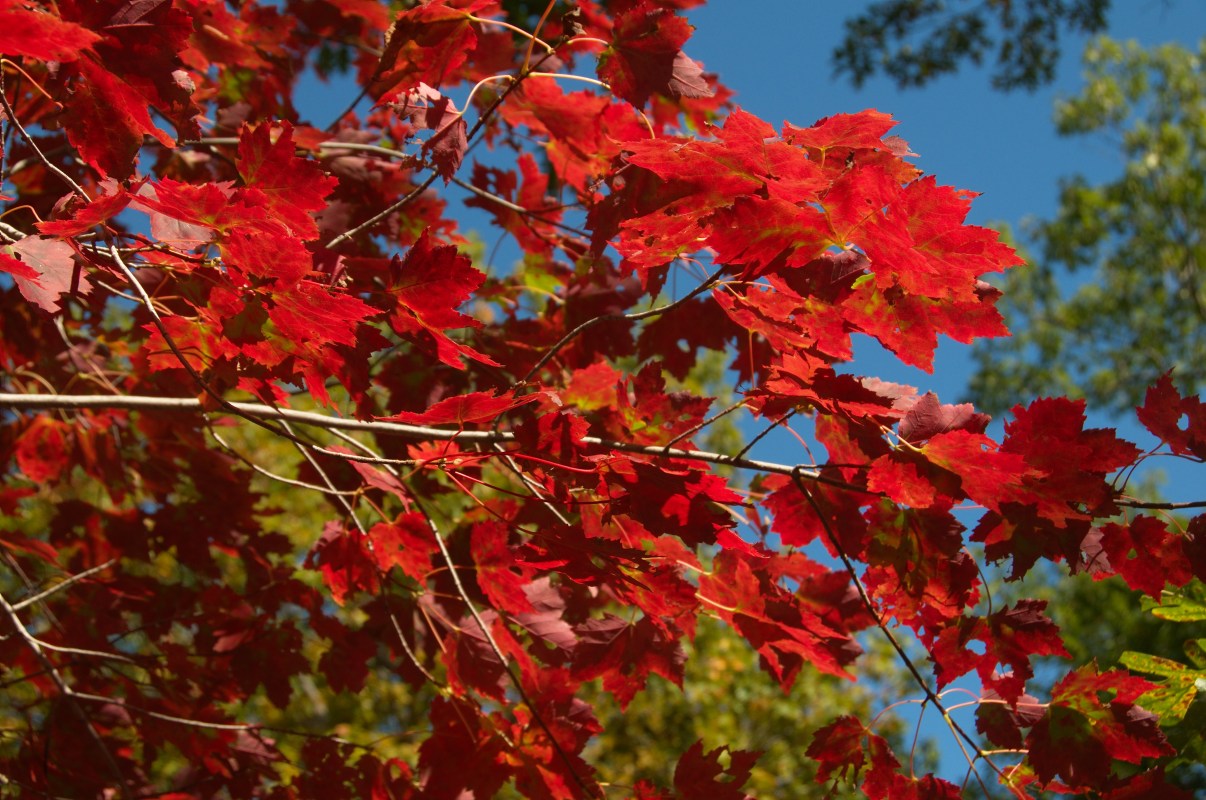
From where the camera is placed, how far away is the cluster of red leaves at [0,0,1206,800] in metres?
1.60

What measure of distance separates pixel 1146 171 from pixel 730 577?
60.6 ft

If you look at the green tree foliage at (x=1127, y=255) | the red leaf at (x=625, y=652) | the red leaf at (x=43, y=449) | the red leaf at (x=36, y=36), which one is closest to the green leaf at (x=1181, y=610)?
the red leaf at (x=625, y=652)

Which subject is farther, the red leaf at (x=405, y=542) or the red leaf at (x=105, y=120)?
the red leaf at (x=405, y=542)

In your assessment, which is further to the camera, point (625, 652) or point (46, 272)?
point (625, 652)

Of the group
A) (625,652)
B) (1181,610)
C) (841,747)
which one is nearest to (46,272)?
(625,652)

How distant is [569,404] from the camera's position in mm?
2113

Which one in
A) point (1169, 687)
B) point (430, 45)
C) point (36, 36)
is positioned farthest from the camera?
point (1169, 687)

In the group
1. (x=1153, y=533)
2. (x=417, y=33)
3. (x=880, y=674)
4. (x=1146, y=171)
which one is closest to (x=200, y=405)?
(x=417, y=33)

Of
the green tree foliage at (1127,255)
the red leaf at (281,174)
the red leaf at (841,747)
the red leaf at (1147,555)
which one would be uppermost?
the green tree foliage at (1127,255)

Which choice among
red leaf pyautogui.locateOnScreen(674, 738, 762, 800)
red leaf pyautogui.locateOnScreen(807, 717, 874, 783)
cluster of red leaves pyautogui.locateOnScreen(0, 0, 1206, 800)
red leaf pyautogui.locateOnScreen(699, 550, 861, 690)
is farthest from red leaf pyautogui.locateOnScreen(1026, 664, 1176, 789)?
red leaf pyautogui.locateOnScreen(674, 738, 762, 800)

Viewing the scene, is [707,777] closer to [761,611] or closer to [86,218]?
[761,611]

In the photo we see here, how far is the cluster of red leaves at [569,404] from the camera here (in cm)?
160

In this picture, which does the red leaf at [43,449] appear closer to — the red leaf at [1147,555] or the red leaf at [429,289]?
the red leaf at [429,289]

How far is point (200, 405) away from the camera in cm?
191
